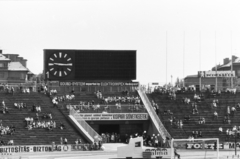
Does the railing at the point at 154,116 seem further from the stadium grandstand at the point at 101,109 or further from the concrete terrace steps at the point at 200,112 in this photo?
the concrete terrace steps at the point at 200,112

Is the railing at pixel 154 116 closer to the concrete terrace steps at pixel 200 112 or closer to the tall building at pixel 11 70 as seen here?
Result: the concrete terrace steps at pixel 200 112

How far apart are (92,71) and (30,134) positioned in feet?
53.9

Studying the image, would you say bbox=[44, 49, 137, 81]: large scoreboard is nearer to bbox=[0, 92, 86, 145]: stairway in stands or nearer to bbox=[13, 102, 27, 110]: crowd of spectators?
bbox=[0, 92, 86, 145]: stairway in stands

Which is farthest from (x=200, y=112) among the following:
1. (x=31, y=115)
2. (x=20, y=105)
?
(x=20, y=105)

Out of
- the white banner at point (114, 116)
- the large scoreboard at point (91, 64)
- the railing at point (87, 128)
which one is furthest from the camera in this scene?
the large scoreboard at point (91, 64)

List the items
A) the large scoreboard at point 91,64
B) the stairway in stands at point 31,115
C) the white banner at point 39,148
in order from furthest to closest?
the large scoreboard at point 91,64 < the stairway in stands at point 31,115 < the white banner at point 39,148

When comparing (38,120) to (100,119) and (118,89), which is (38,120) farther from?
(118,89)

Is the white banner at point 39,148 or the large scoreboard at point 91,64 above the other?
the large scoreboard at point 91,64

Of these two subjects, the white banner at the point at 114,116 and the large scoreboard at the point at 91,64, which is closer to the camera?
the white banner at the point at 114,116

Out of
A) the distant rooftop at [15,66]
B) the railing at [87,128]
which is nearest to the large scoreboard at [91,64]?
the railing at [87,128]

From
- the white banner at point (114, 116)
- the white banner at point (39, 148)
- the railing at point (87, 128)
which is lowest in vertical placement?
the white banner at point (39, 148)

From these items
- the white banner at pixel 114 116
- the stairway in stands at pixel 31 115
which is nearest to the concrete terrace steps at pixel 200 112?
the white banner at pixel 114 116

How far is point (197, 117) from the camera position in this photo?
7850 centimetres

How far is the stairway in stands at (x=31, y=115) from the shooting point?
226 feet
